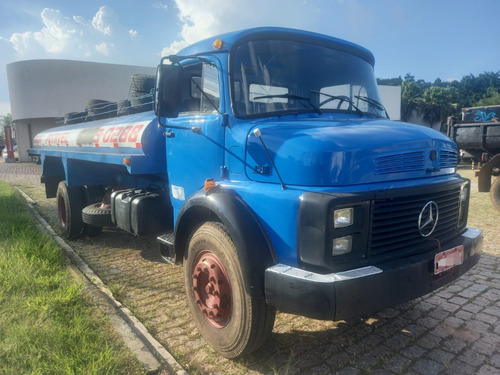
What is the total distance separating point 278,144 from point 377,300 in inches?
44.2

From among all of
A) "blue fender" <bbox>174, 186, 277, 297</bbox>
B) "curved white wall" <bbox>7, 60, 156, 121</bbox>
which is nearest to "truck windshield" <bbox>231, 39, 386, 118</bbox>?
"blue fender" <bbox>174, 186, 277, 297</bbox>

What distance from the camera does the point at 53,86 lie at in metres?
26.5

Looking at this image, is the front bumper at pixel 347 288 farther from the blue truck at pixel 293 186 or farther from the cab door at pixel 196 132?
the cab door at pixel 196 132

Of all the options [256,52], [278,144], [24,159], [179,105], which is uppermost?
[256,52]

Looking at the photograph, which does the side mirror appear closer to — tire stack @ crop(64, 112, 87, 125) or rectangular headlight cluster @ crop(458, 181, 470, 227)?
rectangular headlight cluster @ crop(458, 181, 470, 227)

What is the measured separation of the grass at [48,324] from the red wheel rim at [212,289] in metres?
0.61

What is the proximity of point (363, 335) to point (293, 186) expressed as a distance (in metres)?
1.54

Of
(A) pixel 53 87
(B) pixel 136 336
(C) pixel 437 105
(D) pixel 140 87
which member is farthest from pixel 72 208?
(C) pixel 437 105

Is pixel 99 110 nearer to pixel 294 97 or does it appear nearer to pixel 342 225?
pixel 294 97

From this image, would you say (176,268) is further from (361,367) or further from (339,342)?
(361,367)

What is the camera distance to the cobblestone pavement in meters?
2.66

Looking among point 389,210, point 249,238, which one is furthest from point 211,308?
point 389,210

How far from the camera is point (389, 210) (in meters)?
2.32

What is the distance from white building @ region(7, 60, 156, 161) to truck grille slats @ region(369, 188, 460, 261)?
89.1 ft
